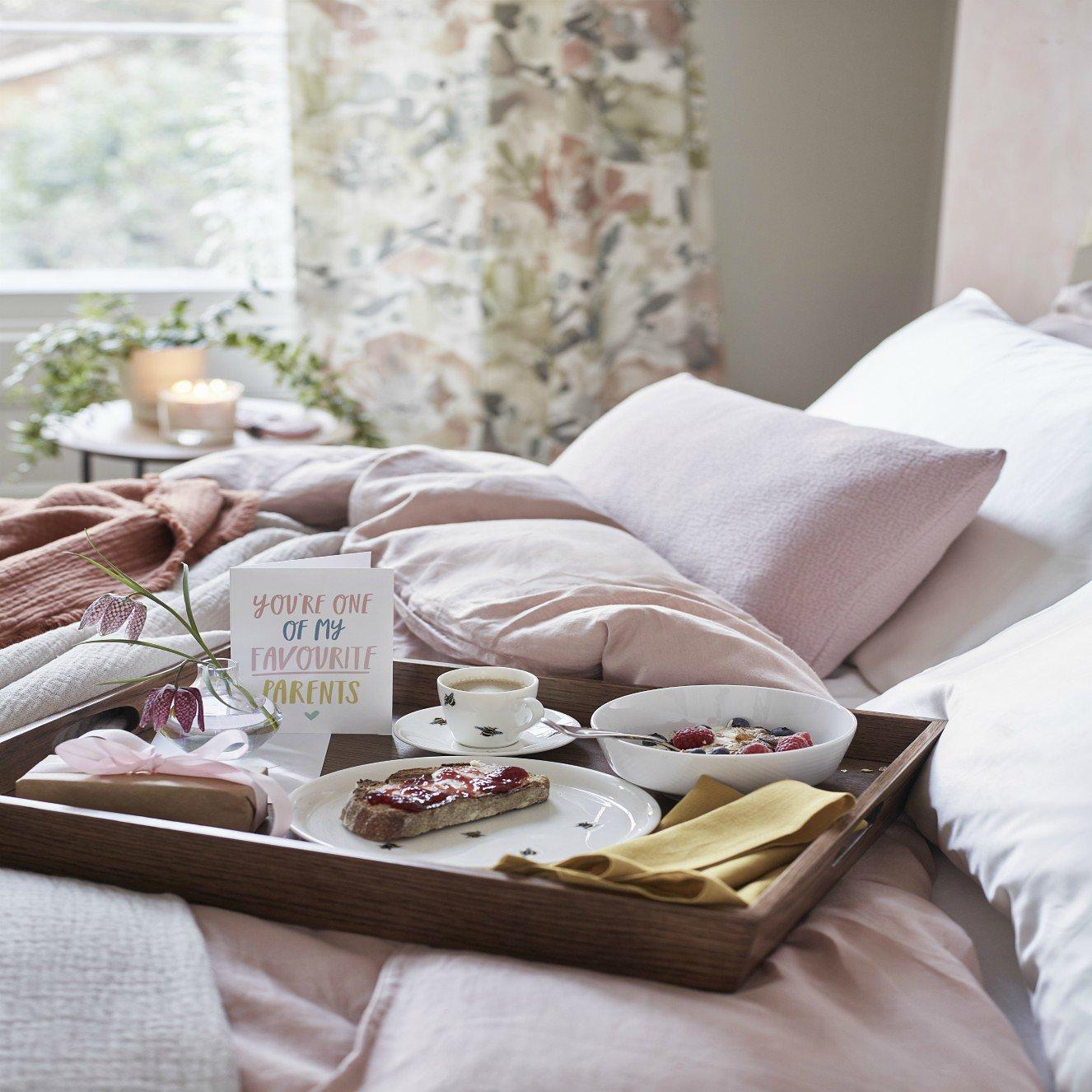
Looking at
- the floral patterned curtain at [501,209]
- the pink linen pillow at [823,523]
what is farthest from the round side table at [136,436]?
the pink linen pillow at [823,523]

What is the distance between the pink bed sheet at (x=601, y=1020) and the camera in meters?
0.59

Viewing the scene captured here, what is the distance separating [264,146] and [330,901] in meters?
2.95

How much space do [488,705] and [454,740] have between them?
6 centimetres

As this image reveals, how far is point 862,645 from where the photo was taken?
1361 millimetres

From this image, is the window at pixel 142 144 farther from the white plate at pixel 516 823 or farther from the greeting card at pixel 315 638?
the white plate at pixel 516 823

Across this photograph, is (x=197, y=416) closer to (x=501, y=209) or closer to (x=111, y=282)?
(x=501, y=209)

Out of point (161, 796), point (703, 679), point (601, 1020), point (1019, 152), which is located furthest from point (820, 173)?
point (601, 1020)

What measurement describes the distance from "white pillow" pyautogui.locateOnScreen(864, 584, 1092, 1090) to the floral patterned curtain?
211cm

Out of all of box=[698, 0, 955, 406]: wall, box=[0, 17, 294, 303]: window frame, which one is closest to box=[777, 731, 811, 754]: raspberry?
box=[698, 0, 955, 406]: wall

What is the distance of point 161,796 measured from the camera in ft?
2.61

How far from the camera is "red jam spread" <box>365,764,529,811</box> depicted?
0.80 m

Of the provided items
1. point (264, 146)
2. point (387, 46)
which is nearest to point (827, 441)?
point (387, 46)

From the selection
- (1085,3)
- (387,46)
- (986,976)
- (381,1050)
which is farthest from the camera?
(387,46)

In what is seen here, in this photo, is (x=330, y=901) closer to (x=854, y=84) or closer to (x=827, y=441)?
(x=827, y=441)
